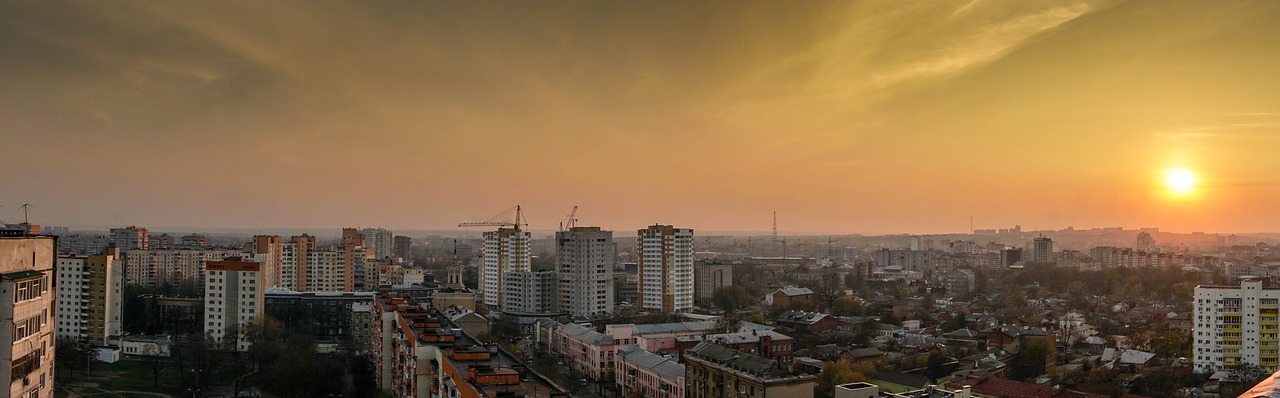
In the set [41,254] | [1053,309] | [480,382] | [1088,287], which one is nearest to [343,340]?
[480,382]

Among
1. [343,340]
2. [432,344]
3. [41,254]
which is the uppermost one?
[41,254]

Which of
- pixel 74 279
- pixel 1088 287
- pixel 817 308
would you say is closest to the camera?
pixel 74 279

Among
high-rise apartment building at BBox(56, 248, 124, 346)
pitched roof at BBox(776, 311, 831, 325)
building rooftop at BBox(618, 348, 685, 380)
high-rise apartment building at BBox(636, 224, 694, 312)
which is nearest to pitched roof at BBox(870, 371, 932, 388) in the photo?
building rooftop at BBox(618, 348, 685, 380)

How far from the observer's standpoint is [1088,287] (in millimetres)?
Result: 31984

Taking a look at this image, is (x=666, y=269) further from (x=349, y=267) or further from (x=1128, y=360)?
(x=1128, y=360)

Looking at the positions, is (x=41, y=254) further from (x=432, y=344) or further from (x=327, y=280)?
(x=327, y=280)

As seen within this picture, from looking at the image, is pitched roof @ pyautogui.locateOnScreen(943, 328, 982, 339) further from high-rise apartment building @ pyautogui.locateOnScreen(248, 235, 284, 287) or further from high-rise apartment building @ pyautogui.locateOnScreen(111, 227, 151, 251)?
high-rise apartment building @ pyautogui.locateOnScreen(111, 227, 151, 251)

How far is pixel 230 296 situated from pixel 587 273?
9.38 metres

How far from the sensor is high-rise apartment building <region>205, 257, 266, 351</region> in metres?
17.9

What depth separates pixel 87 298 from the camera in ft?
59.9

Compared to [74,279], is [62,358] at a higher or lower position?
lower

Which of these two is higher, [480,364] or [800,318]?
[480,364]

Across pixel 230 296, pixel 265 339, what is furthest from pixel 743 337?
pixel 230 296

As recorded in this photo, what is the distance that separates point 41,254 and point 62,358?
45.2 ft
